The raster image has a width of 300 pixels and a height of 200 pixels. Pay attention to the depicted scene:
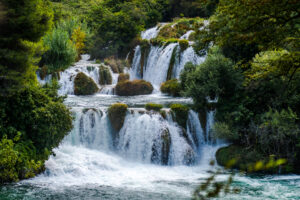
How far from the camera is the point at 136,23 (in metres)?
32.8

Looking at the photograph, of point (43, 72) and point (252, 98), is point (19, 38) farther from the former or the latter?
point (43, 72)

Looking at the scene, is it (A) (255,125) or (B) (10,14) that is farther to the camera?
(A) (255,125)

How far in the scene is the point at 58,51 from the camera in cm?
2161

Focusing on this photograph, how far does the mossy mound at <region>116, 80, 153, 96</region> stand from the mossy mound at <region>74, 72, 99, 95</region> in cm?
198

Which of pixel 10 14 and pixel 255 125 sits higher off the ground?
pixel 10 14

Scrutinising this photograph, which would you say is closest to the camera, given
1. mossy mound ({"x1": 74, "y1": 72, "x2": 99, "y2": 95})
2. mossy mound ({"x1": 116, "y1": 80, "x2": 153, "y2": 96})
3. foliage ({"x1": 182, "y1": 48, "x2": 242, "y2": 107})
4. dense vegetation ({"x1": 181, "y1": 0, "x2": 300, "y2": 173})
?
dense vegetation ({"x1": 181, "y1": 0, "x2": 300, "y2": 173})

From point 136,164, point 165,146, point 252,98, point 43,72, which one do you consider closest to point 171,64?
point 43,72

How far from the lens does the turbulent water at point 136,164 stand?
Result: 33.0 ft

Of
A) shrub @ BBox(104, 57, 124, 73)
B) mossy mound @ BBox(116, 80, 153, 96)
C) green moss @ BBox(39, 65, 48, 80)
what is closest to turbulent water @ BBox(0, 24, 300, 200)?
mossy mound @ BBox(116, 80, 153, 96)

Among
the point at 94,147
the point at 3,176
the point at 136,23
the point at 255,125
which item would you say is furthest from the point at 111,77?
the point at 3,176

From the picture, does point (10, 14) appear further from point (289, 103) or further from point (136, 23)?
point (136, 23)

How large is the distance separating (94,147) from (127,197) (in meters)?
5.35

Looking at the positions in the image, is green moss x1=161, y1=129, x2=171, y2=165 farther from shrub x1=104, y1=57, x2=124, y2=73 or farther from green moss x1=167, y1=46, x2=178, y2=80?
shrub x1=104, y1=57, x2=124, y2=73

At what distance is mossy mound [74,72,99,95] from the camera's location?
23333 mm
